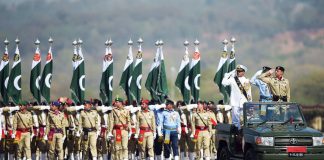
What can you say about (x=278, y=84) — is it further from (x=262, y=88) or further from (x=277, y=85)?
(x=262, y=88)

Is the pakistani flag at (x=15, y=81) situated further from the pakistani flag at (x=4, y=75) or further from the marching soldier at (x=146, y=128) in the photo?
the marching soldier at (x=146, y=128)

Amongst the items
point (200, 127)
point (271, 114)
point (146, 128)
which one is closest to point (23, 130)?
point (146, 128)

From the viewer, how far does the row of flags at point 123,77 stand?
37.0 m

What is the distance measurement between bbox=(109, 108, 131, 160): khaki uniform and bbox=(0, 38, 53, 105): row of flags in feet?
27.7

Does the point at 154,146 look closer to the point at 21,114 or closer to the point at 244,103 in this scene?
the point at 21,114

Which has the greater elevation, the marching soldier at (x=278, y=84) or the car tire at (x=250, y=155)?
the marching soldier at (x=278, y=84)

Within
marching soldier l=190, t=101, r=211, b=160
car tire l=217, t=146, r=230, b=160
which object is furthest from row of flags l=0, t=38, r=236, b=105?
car tire l=217, t=146, r=230, b=160

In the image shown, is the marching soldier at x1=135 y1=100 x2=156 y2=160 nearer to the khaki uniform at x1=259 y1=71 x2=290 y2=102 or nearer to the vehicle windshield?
the khaki uniform at x1=259 y1=71 x2=290 y2=102

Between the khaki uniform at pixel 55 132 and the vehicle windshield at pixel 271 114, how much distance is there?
8.20 meters

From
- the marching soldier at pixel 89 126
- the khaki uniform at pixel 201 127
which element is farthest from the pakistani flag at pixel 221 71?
the marching soldier at pixel 89 126

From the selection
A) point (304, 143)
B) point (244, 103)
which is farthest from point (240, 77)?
point (304, 143)

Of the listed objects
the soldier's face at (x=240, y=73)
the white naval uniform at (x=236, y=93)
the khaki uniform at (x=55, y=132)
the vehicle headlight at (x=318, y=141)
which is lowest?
the vehicle headlight at (x=318, y=141)

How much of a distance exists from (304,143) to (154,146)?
31.2 ft

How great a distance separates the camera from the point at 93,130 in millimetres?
29984
